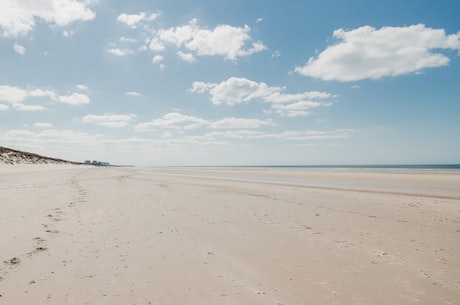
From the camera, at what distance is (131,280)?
5262mm

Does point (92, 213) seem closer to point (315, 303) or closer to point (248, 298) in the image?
point (248, 298)

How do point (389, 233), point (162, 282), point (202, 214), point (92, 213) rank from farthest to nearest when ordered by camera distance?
point (202, 214)
point (92, 213)
point (389, 233)
point (162, 282)

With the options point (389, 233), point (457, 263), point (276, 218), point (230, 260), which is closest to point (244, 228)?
point (276, 218)

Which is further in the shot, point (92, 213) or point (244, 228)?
point (92, 213)

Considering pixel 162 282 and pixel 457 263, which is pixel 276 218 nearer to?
pixel 457 263

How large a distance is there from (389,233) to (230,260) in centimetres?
605

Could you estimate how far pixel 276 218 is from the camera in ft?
37.0

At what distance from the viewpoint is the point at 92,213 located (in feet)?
35.4

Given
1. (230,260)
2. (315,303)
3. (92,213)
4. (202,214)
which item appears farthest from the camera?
(202,214)

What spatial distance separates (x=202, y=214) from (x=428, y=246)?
7.81 m

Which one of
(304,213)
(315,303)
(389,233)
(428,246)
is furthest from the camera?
(304,213)

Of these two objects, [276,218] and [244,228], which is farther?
[276,218]

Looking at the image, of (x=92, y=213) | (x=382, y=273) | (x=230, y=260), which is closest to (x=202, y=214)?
(x=92, y=213)

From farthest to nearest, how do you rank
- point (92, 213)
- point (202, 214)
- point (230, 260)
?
1. point (202, 214)
2. point (92, 213)
3. point (230, 260)
